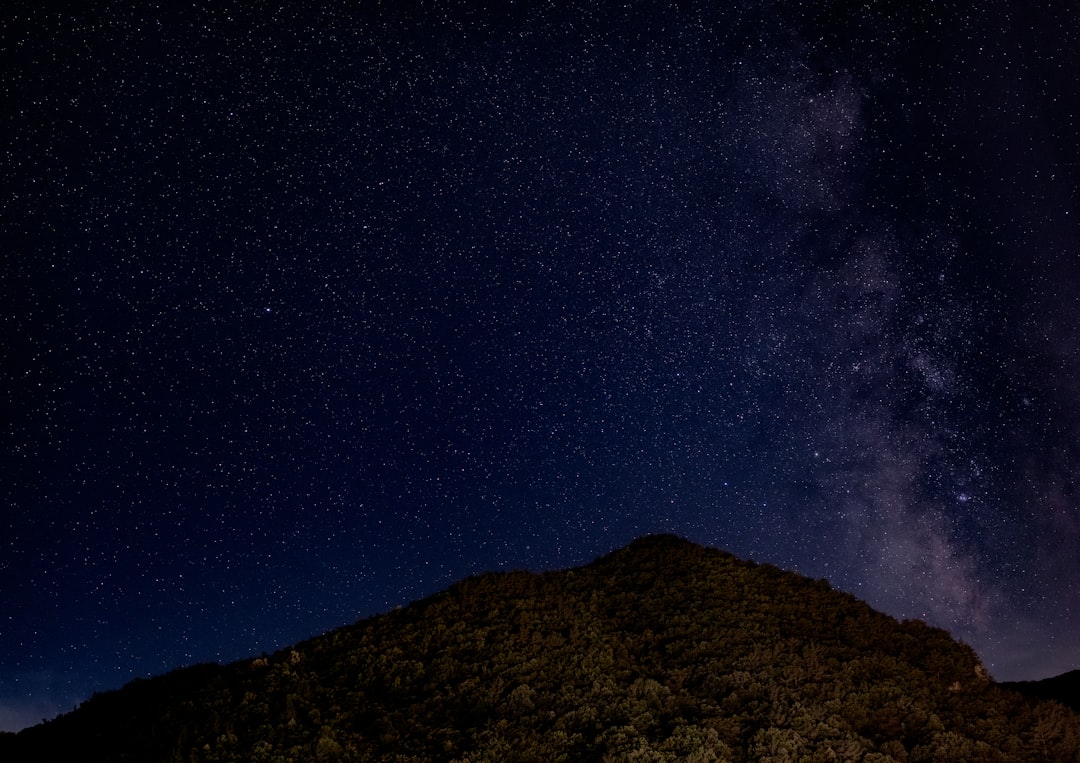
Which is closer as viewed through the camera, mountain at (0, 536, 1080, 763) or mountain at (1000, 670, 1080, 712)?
mountain at (0, 536, 1080, 763)

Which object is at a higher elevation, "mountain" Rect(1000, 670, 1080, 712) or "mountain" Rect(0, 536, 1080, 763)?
"mountain" Rect(0, 536, 1080, 763)

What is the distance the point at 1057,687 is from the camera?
1989 cm

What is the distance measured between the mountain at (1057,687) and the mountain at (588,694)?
20.5 feet

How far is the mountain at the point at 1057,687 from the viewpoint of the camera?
18.2 meters

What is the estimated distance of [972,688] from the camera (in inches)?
517

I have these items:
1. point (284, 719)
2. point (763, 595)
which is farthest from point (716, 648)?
point (284, 719)

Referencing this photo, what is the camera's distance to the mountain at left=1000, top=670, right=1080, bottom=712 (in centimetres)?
1825

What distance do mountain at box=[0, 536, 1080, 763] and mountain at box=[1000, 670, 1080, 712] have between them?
6.25 metres

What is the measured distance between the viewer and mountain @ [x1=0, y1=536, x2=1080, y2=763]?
988cm

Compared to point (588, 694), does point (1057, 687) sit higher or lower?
lower

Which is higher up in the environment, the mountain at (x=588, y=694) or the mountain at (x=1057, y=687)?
the mountain at (x=588, y=694)

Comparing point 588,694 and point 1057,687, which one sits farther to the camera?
point 1057,687

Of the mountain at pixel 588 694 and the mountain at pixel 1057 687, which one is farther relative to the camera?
the mountain at pixel 1057 687

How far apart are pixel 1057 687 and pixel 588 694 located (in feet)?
52.6
